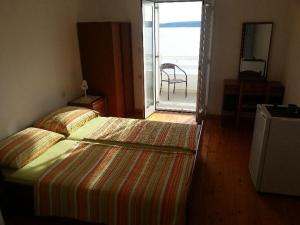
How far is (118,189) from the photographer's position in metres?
1.85

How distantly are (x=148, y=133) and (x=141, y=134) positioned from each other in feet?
0.27

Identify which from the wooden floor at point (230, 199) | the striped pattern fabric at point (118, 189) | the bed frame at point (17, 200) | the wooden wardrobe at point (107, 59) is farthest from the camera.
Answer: the wooden wardrobe at point (107, 59)

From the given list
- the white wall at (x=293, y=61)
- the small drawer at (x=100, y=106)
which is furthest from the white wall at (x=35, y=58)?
the white wall at (x=293, y=61)

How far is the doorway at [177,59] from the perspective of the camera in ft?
17.0

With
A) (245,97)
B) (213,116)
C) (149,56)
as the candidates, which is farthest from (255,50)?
(149,56)

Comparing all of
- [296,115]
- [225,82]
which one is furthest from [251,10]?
[296,115]

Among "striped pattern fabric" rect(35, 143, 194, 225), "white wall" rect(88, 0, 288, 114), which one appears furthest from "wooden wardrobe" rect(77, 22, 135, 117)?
"striped pattern fabric" rect(35, 143, 194, 225)

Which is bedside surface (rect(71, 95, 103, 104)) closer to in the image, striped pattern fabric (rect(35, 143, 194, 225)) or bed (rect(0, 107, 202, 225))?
bed (rect(0, 107, 202, 225))

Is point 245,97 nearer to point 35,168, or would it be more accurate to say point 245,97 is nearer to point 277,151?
point 277,151

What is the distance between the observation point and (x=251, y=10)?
379cm

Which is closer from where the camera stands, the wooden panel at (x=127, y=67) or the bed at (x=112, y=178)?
the bed at (x=112, y=178)

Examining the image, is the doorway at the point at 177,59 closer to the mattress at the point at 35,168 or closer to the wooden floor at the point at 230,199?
the wooden floor at the point at 230,199

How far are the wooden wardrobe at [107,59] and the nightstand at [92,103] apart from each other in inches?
5.7

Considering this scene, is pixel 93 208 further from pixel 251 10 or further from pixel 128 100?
pixel 251 10
